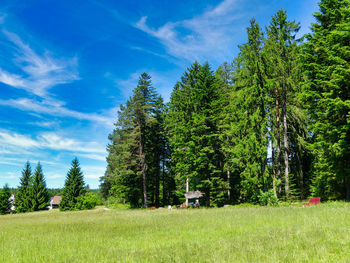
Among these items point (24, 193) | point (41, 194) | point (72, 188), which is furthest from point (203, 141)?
point (24, 193)

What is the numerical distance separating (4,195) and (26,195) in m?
6.18

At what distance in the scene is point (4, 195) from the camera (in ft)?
191

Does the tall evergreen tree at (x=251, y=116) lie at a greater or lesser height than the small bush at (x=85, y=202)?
greater

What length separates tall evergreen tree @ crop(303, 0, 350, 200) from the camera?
17219 mm

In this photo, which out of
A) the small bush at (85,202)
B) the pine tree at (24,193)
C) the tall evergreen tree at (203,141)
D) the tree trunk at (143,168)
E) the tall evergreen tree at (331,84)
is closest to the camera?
the tall evergreen tree at (331,84)

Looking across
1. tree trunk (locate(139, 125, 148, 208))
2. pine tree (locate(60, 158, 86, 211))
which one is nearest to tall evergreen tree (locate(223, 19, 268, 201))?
tree trunk (locate(139, 125, 148, 208))

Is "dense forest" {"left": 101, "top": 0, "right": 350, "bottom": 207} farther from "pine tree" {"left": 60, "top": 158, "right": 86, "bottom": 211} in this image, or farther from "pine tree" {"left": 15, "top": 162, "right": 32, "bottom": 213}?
"pine tree" {"left": 15, "top": 162, "right": 32, "bottom": 213}

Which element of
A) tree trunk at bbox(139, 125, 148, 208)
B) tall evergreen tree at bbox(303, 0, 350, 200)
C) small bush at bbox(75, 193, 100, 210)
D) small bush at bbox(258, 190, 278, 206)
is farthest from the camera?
small bush at bbox(75, 193, 100, 210)

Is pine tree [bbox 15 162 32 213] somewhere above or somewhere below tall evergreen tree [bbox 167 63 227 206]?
below

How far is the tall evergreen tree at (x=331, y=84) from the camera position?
17.2 meters

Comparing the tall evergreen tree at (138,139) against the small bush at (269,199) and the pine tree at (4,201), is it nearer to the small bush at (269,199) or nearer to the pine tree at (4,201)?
the small bush at (269,199)

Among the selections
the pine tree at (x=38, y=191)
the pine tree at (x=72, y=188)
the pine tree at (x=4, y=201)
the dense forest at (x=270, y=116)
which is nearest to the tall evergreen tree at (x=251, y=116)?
the dense forest at (x=270, y=116)

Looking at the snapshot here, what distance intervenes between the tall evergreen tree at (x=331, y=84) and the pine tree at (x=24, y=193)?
62.9 m

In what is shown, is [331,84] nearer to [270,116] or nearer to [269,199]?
[270,116]
